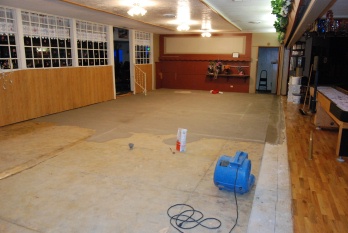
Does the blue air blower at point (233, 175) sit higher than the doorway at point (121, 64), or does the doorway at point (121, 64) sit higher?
the doorway at point (121, 64)

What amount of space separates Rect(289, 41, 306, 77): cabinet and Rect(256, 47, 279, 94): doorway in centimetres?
136

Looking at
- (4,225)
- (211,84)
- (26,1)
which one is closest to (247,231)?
(4,225)

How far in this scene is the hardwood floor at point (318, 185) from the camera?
2680 millimetres

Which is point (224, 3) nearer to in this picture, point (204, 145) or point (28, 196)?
point (204, 145)

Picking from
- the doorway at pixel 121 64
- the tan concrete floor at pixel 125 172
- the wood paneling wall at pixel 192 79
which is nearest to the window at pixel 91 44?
the doorway at pixel 121 64

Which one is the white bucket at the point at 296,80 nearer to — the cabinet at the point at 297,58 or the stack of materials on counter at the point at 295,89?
the stack of materials on counter at the point at 295,89

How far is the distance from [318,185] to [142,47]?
1015 cm

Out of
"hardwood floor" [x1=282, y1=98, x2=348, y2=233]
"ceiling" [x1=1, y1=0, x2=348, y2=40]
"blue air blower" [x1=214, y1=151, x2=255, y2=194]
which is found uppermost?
"ceiling" [x1=1, y1=0, x2=348, y2=40]

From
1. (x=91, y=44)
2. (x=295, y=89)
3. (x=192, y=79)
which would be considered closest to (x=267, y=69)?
(x=192, y=79)

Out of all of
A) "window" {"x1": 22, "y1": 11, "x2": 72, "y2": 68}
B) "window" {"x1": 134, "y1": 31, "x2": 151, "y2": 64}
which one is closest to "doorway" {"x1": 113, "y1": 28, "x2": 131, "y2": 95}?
"window" {"x1": 134, "y1": 31, "x2": 151, "y2": 64}

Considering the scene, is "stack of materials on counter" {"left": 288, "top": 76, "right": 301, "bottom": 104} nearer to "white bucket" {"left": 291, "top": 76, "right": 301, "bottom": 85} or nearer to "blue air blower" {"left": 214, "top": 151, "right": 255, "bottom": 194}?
"white bucket" {"left": 291, "top": 76, "right": 301, "bottom": 85}

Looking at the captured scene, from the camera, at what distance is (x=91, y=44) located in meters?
→ 9.06

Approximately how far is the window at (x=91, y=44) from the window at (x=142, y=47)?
84.8 inches

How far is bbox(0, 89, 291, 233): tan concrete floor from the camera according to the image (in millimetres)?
2746
